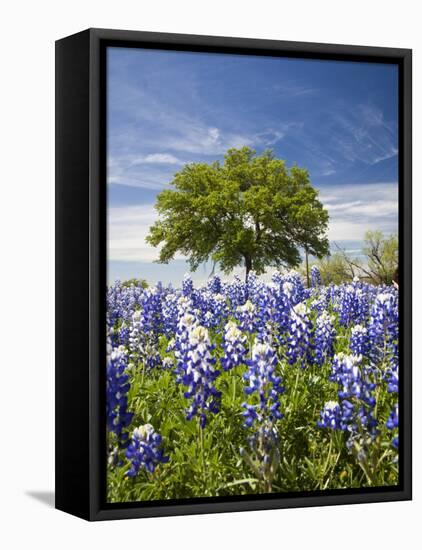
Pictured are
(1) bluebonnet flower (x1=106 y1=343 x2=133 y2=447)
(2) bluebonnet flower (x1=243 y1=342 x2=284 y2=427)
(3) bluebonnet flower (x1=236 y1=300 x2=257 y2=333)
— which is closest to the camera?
(1) bluebonnet flower (x1=106 y1=343 x2=133 y2=447)

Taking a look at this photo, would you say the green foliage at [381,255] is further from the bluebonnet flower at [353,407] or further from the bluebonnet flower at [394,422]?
the bluebonnet flower at [394,422]

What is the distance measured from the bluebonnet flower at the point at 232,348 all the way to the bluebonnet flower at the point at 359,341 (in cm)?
70

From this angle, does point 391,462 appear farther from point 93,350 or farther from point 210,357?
point 93,350

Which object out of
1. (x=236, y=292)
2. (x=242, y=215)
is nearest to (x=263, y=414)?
(x=236, y=292)

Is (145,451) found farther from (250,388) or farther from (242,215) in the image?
(242,215)

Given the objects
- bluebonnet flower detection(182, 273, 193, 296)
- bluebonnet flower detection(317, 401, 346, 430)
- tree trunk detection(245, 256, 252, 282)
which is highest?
tree trunk detection(245, 256, 252, 282)

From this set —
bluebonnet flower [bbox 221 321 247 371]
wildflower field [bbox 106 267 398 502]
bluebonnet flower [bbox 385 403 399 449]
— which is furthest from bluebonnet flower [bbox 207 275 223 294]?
bluebonnet flower [bbox 385 403 399 449]

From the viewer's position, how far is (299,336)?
276 inches

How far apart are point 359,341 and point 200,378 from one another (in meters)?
1.06

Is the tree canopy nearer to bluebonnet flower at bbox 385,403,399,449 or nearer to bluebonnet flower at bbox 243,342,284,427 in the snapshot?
bluebonnet flower at bbox 243,342,284,427

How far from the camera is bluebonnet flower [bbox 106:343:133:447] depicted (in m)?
6.39

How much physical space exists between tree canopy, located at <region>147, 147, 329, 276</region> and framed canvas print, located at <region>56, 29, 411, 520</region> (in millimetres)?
11

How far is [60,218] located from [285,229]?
1262 millimetres

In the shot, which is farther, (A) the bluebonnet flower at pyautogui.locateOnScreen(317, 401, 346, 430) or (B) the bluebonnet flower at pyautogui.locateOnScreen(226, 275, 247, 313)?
(A) the bluebonnet flower at pyautogui.locateOnScreen(317, 401, 346, 430)
